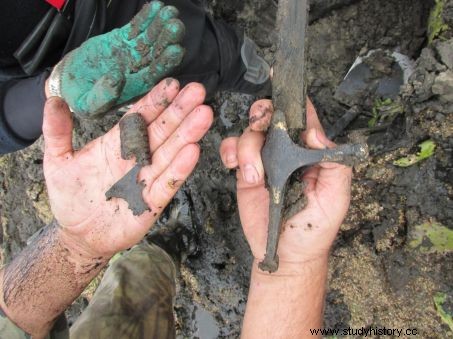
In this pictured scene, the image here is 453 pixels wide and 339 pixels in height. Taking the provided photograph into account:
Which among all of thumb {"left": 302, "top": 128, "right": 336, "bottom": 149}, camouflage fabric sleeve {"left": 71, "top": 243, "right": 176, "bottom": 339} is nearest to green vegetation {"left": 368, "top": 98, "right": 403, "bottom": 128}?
thumb {"left": 302, "top": 128, "right": 336, "bottom": 149}

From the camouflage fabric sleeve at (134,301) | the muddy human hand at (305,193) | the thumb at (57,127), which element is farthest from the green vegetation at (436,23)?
the camouflage fabric sleeve at (134,301)

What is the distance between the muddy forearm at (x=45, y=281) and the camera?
6.03 feet

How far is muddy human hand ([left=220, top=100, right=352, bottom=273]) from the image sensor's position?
1.44 m

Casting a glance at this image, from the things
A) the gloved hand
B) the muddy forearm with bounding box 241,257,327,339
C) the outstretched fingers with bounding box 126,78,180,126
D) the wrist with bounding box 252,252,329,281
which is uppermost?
the gloved hand

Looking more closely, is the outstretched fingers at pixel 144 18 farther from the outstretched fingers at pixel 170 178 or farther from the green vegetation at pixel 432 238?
the green vegetation at pixel 432 238

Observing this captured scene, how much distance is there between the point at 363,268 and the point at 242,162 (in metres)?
0.98

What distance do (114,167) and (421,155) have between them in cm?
134

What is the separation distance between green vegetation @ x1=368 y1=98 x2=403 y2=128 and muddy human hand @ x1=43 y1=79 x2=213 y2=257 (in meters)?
1.09

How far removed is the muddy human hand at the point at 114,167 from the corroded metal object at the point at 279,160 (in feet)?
0.77

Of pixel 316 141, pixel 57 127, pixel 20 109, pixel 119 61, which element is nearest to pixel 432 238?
pixel 316 141

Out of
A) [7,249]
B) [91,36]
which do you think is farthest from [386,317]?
[7,249]

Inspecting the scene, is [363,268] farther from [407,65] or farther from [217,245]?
[407,65]

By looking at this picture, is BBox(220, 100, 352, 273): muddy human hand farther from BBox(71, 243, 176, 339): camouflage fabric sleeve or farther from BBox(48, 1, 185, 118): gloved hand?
BBox(71, 243, 176, 339): camouflage fabric sleeve

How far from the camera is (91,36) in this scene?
1710 mm
